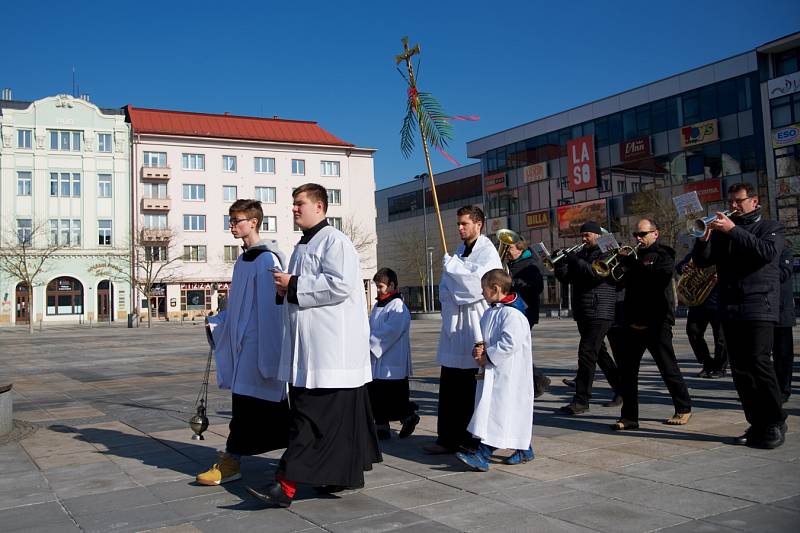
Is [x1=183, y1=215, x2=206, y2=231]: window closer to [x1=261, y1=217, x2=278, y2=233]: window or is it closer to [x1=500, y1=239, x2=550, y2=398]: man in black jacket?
[x1=261, y1=217, x2=278, y2=233]: window

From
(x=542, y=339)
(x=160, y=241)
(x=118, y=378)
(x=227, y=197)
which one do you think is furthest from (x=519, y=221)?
(x=118, y=378)

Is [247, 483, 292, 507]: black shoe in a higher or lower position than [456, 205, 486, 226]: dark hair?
lower

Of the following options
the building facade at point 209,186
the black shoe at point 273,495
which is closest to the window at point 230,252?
the building facade at point 209,186

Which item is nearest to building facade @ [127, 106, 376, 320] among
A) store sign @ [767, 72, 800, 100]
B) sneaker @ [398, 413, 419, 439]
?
store sign @ [767, 72, 800, 100]

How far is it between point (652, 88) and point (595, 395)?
43469 millimetres

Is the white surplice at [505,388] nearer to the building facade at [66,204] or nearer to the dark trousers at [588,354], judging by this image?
the dark trousers at [588,354]

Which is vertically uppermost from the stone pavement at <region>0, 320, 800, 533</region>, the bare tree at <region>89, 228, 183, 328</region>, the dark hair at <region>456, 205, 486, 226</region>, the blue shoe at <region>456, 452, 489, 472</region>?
the bare tree at <region>89, 228, 183, 328</region>

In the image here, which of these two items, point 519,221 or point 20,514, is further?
point 519,221

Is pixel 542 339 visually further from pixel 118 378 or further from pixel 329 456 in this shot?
pixel 329 456

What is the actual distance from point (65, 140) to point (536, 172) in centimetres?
3673

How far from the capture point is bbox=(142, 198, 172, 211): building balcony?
193ft

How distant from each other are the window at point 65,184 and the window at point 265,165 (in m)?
14.3

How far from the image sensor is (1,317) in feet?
180

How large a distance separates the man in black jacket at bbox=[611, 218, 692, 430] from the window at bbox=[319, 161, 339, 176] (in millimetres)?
60218
